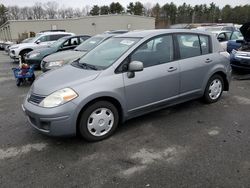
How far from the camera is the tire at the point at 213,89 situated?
5105 mm

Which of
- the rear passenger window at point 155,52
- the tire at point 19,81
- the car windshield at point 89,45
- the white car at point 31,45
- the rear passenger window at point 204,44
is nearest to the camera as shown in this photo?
the rear passenger window at point 155,52

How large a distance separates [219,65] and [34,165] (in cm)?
392

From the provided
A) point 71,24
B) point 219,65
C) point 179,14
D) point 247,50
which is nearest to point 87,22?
point 71,24

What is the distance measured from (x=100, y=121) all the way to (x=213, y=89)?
2733 millimetres

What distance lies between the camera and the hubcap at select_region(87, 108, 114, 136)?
366 centimetres

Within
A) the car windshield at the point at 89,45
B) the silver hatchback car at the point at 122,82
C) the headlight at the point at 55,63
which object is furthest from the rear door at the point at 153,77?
the car windshield at the point at 89,45

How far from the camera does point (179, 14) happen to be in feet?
264

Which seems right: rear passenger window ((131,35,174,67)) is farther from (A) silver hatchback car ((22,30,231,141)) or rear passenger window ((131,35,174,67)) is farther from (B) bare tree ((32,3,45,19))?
(B) bare tree ((32,3,45,19))

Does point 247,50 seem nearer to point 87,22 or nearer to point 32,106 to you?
point 32,106

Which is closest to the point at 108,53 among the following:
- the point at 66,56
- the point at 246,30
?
the point at 66,56

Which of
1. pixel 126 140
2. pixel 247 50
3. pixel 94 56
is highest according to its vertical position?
pixel 94 56

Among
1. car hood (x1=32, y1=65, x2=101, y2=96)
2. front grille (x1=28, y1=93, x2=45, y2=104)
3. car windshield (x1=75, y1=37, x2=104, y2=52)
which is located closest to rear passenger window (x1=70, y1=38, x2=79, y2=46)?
car windshield (x1=75, y1=37, x2=104, y2=52)

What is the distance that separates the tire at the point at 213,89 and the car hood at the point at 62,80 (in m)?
2.52

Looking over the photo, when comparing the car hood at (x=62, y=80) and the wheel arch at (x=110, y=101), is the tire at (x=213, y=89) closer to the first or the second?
the wheel arch at (x=110, y=101)
